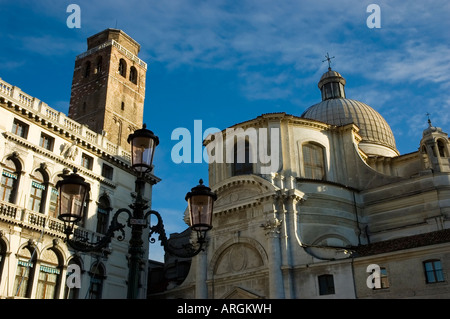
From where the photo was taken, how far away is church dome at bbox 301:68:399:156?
Result: 38.6 m

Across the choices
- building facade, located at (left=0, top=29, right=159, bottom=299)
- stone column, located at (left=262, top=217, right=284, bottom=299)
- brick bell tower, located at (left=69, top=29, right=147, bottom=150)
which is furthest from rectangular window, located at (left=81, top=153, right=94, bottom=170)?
brick bell tower, located at (left=69, top=29, right=147, bottom=150)

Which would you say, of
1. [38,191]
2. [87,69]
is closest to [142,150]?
[38,191]

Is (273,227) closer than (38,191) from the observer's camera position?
No

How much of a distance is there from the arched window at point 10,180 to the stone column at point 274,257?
Answer: 1328 cm

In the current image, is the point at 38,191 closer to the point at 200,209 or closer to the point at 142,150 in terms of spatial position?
the point at 142,150

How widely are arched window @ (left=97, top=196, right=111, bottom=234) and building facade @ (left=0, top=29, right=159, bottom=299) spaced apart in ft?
0.17

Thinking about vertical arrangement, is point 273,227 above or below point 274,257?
above

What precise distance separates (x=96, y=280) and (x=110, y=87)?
19.8 meters

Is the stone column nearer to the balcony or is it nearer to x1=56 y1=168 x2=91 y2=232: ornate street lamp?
the balcony

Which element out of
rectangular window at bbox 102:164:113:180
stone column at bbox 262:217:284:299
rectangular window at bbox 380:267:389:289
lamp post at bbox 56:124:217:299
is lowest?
lamp post at bbox 56:124:217:299

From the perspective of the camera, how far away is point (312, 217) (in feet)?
92.3

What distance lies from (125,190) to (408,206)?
665 inches

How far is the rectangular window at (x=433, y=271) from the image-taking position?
2105 cm

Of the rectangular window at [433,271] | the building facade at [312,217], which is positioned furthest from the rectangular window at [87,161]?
the rectangular window at [433,271]
